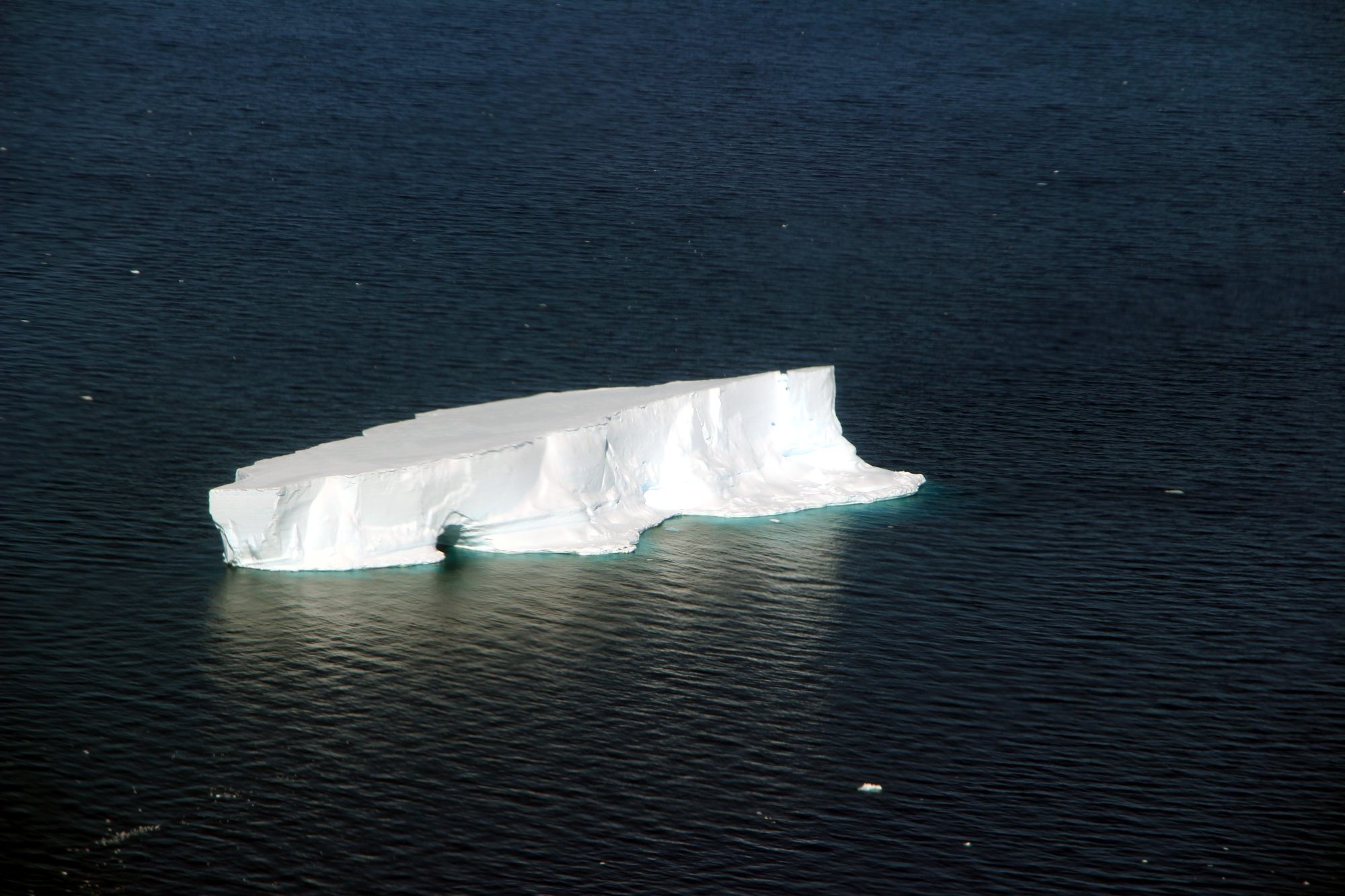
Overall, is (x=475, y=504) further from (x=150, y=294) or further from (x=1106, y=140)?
(x=1106, y=140)

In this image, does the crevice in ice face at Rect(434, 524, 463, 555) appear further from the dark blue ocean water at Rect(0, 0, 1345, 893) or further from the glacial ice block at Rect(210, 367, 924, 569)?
the dark blue ocean water at Rect(0, 0, 1345, 893)

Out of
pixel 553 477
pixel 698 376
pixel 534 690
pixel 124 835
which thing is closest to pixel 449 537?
pixel 553 477

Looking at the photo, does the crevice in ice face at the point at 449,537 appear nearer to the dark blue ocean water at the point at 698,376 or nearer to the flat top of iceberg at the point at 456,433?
the dark blue ocean water at the point at 698,376

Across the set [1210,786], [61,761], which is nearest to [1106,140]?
[1210,786]

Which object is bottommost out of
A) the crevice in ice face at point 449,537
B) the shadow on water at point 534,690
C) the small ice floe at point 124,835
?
the small ice floe at point 124,835

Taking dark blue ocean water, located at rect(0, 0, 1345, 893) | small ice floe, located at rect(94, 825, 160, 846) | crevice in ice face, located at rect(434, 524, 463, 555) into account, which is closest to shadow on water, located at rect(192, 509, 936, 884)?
dark blue ocean water, located at rect(0, 0, 1345, 893)

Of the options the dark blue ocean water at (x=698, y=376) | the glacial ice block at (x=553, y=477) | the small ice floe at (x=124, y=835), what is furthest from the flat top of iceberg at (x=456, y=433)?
the small ice floe at (x=124, y=835)
